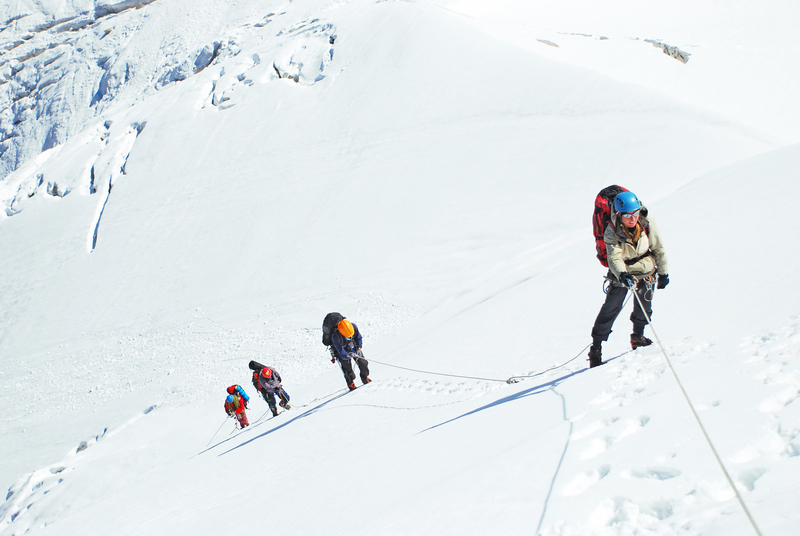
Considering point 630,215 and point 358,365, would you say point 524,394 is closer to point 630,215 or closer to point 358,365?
point 630,215

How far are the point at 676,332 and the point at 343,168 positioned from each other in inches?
785

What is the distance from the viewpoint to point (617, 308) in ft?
15.4

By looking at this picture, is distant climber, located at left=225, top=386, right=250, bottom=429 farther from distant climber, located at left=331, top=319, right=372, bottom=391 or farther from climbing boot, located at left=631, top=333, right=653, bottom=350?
climbing boot, located at left=631, top=333, right=653, bottom=350

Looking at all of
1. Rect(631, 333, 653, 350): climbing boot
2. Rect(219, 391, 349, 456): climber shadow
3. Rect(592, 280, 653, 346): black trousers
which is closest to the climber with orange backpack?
Rect(219, 391, 349, 456): climber shadow

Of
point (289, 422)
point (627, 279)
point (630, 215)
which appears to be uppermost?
point (630, 215)

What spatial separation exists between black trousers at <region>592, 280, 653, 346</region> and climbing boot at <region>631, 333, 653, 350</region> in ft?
0.12

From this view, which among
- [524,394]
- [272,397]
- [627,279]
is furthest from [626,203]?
[272,397]

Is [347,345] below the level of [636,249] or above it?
below

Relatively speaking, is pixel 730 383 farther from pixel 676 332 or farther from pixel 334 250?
pixel 334 250

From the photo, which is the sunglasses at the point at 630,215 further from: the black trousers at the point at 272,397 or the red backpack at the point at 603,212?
the black trousers at the point at 272,397

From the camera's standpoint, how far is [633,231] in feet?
14.6

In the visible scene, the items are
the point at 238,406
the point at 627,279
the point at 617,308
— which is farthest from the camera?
the point at 238,406

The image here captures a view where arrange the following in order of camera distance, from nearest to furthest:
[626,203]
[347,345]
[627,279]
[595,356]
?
1. [626,203]
2. [627,279]
3. [595,356]
4. [347,345]

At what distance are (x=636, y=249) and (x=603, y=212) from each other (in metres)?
0.44
